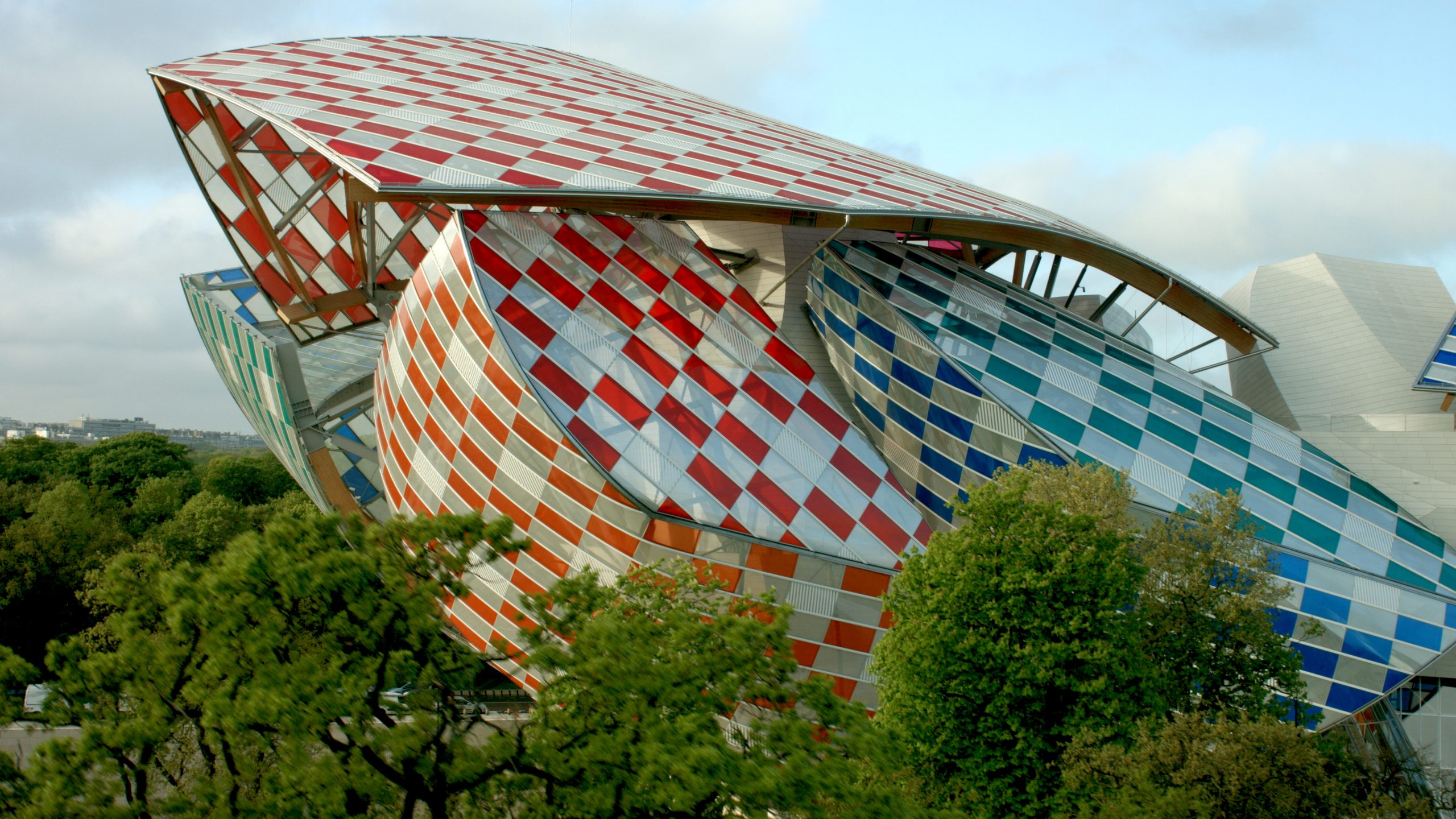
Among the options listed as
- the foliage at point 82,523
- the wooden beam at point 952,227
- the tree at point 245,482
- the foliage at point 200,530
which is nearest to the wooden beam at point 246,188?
the wooden beam at point 952,227

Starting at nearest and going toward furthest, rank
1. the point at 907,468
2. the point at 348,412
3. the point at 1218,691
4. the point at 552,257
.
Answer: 1. the point at 1218,691
2. the point at 552,257
3. the point at 907,468
4. the point at 348,412

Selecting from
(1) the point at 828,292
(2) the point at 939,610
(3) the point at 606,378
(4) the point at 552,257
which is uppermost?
(1) the point at 828,292

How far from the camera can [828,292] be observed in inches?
1037

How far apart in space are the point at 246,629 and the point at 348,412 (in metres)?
25.2

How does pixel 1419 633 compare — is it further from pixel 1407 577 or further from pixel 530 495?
pixel 530 495

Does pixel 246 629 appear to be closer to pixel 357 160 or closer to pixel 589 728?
pixel 589 728

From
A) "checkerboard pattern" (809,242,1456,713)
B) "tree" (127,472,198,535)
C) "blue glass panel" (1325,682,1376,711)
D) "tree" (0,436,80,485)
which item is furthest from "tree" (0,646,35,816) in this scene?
"tree" (0,436,80,485)

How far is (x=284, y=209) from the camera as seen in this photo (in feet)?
106

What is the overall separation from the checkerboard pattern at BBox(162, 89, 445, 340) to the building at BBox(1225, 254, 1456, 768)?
29.2 metres

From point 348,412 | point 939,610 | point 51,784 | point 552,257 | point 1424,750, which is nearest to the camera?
point 51,784

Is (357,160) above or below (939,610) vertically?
above

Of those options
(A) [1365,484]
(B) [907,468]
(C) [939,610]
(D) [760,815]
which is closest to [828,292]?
(B) [907,468]

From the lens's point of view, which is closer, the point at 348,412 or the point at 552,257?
the point at 552,257

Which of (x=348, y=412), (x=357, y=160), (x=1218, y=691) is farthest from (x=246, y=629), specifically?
(x=348, y=412)
